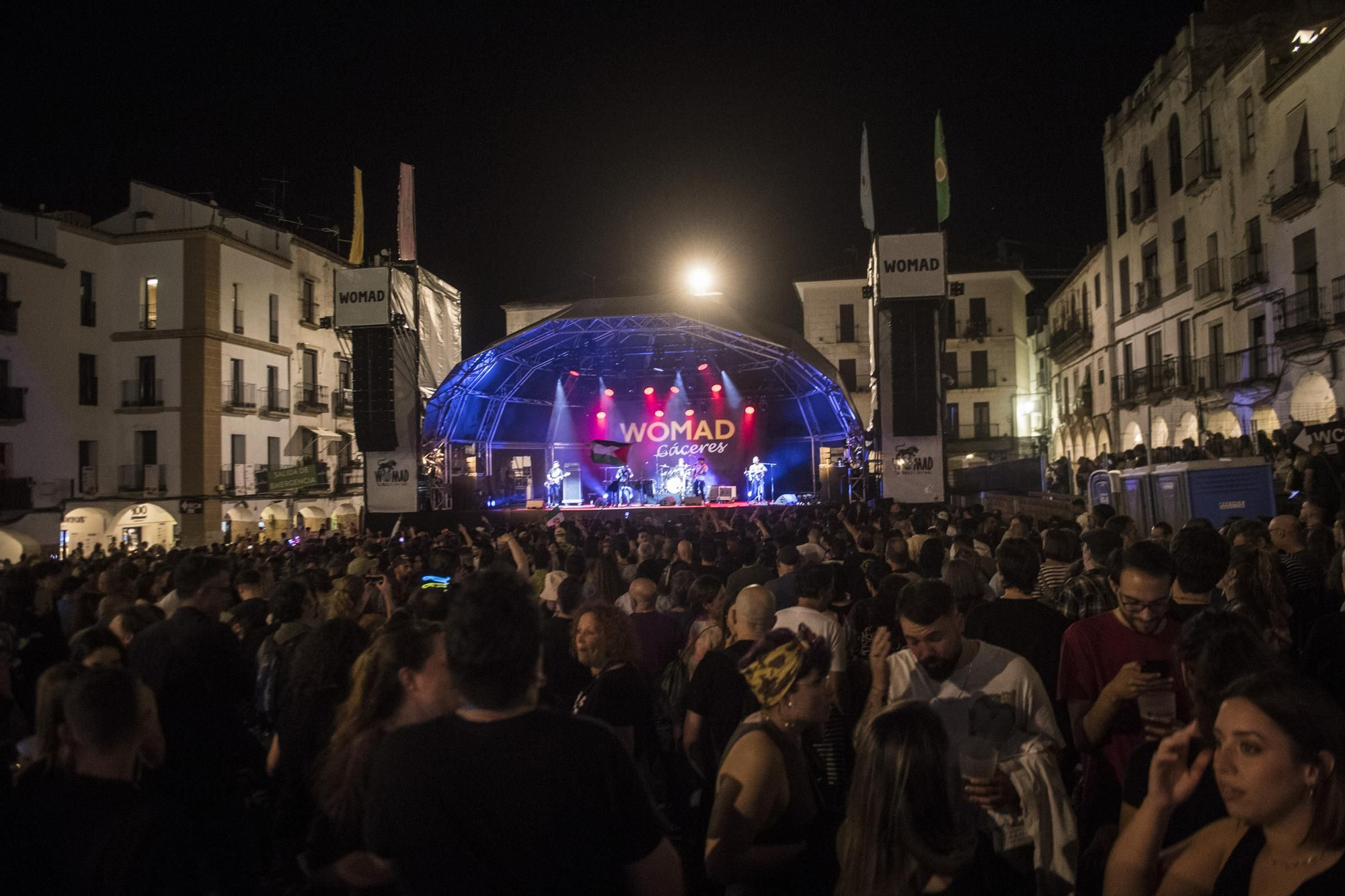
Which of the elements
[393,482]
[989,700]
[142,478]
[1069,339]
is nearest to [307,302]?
[142,478]

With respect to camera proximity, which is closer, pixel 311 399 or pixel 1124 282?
pixel 1124 282

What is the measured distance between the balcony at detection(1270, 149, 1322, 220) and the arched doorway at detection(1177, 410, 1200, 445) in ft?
20.9

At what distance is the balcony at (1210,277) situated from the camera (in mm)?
23828

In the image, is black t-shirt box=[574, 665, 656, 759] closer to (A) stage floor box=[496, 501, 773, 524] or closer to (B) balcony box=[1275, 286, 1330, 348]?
(A) stage floor box=[496, 501, 773, 524]

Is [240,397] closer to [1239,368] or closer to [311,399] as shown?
[311,399]

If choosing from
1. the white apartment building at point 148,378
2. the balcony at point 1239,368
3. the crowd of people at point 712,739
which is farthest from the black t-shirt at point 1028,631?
the white apartment building at point 148,378

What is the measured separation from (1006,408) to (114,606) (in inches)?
1656

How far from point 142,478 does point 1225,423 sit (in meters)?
30.4

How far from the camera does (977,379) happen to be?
43.5m

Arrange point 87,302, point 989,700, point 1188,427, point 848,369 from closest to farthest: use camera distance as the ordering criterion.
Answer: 1. point 989,700
2. point 1188,427
3. point 87,302
4. point 848,369

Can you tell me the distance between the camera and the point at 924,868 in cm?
218

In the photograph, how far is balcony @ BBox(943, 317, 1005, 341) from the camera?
42.9 metres

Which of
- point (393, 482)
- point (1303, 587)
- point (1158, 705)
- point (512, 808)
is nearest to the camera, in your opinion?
point (512, 808)

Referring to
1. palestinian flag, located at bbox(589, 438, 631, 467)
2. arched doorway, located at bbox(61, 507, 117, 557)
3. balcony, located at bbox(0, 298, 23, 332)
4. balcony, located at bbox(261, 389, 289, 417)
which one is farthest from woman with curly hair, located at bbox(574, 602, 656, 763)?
balcony, located at bbox(261, 389, 289, 417)
